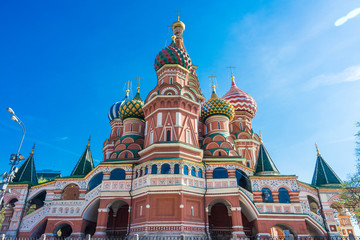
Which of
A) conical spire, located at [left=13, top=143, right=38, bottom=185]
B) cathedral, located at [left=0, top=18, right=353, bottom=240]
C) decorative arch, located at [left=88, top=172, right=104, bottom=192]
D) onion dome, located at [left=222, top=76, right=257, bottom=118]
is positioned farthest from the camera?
onion dome, located at [left=222, top=76, right=257, bottom=118]

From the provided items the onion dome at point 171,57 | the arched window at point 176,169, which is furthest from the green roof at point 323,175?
the onion dome at point 171,57

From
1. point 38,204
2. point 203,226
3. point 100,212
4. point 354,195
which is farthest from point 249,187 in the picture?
point 38,204

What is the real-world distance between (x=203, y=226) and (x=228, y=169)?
4.79m

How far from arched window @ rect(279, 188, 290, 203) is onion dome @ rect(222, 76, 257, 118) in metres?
13.6

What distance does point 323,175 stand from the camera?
2203 centimetres

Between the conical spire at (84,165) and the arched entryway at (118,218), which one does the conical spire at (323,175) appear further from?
the conical spire at (84,165)

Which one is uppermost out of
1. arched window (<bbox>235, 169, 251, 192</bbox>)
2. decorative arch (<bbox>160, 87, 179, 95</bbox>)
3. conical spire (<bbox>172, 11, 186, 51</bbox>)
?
conical spire (<bbox>172, 11, 186, 51</bbox>)

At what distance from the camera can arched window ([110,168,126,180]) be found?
1988cm

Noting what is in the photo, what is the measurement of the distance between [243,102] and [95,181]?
20.0 m

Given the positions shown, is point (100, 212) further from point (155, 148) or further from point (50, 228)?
point (155, 148)

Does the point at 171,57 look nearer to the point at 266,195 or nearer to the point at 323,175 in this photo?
the point at 266,195

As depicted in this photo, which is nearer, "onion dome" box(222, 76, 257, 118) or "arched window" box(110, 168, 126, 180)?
"arched window" box(110, 168, 126, 180)

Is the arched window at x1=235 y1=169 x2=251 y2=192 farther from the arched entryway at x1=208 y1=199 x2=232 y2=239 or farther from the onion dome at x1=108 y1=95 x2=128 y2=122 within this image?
the onion dome at x1=108 y1=95 x2=128 y2=122

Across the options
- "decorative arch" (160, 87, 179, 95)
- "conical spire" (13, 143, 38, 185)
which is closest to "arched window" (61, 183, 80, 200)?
"conical spire" (13, 143, 38, 185)
